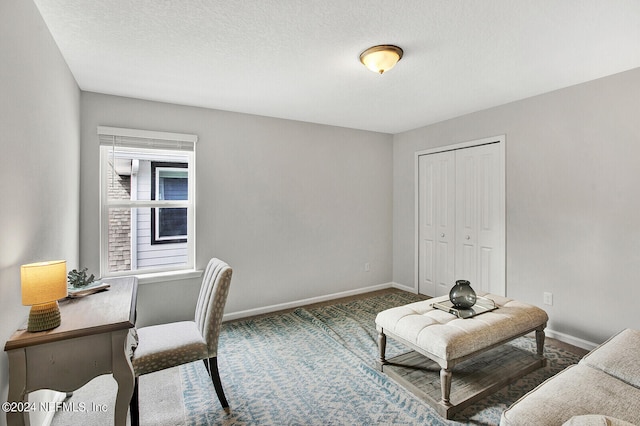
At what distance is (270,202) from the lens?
390cm

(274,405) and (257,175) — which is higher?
(257,175)

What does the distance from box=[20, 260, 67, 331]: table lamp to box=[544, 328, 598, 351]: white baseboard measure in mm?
3986

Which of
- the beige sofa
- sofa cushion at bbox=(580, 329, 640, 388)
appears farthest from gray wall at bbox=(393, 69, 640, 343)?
the beige sofa

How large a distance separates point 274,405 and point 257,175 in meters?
2.49

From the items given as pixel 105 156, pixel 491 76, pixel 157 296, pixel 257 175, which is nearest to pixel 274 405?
pixel 157 296

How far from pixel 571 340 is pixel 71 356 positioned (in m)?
3.90

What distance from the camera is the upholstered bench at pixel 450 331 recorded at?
1988 millimetres

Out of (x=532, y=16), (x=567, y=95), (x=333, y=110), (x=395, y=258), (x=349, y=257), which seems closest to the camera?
(x=532, y=16)

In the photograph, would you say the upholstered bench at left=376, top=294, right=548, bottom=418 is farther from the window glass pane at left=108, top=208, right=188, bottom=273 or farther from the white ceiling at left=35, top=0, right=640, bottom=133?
the window glass pane at left=108, top=208, right=188, bottom=273

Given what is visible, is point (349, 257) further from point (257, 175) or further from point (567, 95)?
point (567, 95)

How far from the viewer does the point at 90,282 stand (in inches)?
87.1

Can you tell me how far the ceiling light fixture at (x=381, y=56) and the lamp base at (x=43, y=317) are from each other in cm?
240

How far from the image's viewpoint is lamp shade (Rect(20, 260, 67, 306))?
1.36 meters

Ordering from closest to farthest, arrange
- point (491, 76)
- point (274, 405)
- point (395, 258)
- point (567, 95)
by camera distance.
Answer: point (274, 405) → point (491, 76) → point (567, 95) → point (395, 258)
